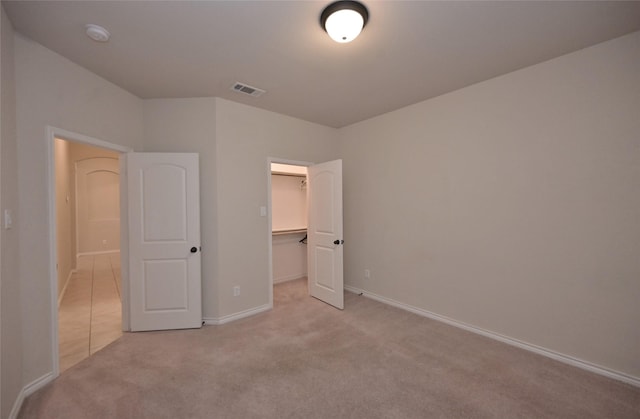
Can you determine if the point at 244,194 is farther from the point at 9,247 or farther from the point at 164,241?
the point at 9,247

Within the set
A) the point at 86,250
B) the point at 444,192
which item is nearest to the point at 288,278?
the point at 444,192

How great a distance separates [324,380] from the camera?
6.79ft

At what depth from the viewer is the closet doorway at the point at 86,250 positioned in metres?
2.83

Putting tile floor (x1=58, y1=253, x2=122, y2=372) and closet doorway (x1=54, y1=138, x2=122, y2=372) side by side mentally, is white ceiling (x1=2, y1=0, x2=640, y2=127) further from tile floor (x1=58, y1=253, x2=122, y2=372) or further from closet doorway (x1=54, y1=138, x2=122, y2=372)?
tile floor (x1=58, y1=253, x2=122, y2=372)

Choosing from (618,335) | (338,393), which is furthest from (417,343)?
(618,335)

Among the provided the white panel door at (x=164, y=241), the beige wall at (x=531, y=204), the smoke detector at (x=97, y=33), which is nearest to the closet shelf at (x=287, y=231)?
the white panel door at (x=164, y=241)

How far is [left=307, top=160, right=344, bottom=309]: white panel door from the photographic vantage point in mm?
3459

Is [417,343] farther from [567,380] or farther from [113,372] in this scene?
[113,372]

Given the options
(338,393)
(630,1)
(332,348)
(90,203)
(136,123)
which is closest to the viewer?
(630,1)

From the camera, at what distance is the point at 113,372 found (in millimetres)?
2178

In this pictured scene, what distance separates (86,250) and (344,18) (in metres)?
8.39

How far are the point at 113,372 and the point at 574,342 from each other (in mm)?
3890

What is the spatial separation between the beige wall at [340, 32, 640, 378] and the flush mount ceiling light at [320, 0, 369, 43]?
5.82 feet

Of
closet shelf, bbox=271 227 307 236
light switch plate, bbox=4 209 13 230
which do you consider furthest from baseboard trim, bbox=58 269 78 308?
closet shelf, bbox=271 227 307 236
